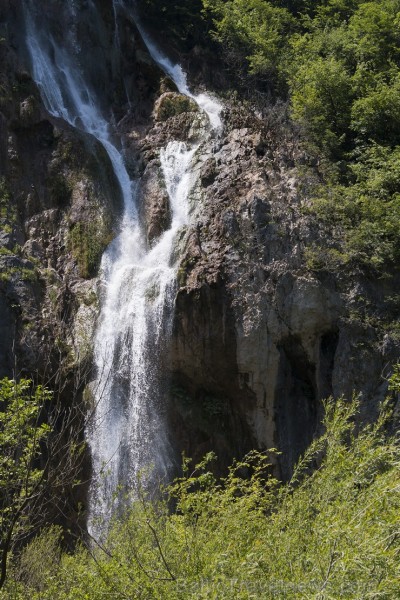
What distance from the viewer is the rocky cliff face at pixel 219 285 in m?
14.0

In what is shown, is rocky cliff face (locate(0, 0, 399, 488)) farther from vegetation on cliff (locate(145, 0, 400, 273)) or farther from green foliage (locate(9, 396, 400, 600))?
green foliage (locate(9, 396, 400, 600))

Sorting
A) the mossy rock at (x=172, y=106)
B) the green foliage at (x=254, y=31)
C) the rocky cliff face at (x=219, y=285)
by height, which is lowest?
the rocky cliff face at (x=219, y=285)

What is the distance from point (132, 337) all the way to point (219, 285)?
2.38 meters

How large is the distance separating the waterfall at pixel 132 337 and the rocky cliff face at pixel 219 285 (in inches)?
12.9

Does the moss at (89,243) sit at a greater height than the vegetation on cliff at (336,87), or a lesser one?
lesser

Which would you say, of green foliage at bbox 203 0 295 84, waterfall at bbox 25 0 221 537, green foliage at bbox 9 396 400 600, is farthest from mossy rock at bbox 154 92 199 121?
green foliage at bbox 9 396 400 600

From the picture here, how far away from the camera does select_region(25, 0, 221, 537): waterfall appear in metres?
13.8

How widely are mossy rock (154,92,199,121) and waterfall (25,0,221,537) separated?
88 centimetres

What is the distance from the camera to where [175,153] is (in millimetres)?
18953

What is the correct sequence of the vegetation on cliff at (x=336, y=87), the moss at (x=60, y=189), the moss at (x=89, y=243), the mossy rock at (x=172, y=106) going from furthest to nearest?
the mossy rock at (x=172, y=106) → the moss at (x=60, y=189) → the moss at (x=89, y=243) → the vegetation on cliff at (x=336, y=87)

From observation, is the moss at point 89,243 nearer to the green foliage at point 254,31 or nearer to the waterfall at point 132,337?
the waterfall at point 132,337

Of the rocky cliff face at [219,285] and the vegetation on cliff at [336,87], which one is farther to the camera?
the vegetation on cliff at [336,87]

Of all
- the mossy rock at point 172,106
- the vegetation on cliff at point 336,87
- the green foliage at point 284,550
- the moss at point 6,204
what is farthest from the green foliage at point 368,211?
the green foliage at point 284,550

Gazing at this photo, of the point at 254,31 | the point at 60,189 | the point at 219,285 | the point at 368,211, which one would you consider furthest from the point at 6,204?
the point at 254,31
